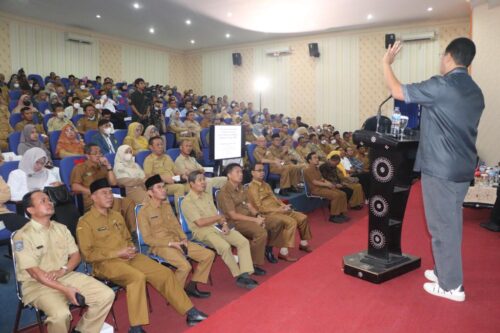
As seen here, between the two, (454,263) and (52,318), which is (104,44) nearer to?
(52,318)

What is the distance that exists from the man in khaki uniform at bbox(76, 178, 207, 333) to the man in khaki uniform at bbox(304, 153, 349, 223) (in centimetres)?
353

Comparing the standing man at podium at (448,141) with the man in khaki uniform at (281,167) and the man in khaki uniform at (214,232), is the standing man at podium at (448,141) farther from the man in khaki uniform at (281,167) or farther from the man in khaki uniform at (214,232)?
the man in khaki uniform at (281,167)

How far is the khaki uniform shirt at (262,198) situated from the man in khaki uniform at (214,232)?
28.2 inches

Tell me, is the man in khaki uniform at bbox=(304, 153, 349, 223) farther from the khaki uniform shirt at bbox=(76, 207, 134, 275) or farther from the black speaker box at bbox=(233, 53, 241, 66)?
the black speaker box at bbox=(233, 53, 241, 66)

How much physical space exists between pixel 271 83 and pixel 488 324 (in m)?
12.8

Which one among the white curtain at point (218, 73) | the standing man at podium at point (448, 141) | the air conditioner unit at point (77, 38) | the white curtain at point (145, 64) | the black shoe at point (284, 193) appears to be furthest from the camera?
the white curtain at point (218, 73)

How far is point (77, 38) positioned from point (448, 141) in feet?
41.5

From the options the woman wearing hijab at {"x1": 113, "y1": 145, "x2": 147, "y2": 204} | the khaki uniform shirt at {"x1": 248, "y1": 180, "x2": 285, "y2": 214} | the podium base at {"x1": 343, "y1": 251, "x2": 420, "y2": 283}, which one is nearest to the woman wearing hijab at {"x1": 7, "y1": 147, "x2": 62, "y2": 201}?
the woman wearing hijab at {"x1": 113, "y1": 145, "x2": 147, "y2": 204}

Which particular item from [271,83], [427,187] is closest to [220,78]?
[271,83]

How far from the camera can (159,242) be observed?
3.21 m

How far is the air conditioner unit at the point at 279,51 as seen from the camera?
13500mm

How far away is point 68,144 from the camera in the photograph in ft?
18.5

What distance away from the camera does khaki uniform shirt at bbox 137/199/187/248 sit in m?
3.22

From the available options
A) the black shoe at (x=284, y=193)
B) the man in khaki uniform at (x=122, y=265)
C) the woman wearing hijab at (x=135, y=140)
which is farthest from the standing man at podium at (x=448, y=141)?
the woman wearing hijab at (x=135, y=140)
